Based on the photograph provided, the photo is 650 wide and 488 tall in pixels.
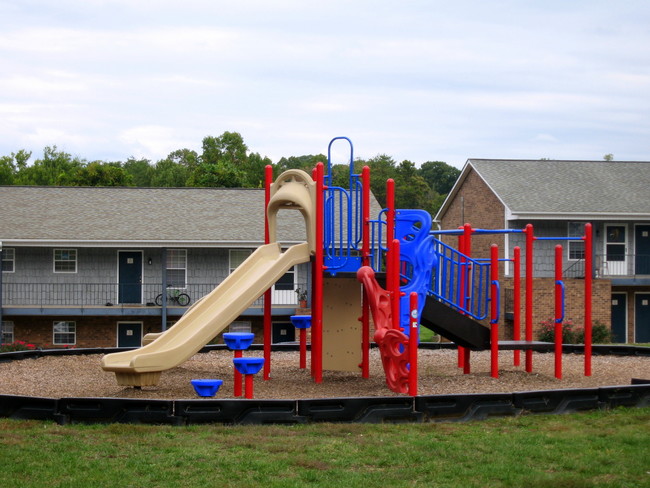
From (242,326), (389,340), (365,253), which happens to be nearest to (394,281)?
(389,340)

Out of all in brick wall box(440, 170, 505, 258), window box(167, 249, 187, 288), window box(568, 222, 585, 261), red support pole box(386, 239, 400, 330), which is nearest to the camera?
red support pole box(386, 239, 400, 330)

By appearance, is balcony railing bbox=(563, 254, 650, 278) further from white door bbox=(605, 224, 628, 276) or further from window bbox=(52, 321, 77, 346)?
window bbox=(52, 321, 77, 346)

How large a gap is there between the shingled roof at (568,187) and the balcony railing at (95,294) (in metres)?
8.72

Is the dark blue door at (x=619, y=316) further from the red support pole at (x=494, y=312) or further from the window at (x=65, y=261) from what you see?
the window at (x=65, y=261)

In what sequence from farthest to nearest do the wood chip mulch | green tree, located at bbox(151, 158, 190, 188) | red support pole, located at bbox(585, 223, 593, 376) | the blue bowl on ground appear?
green tree, located at bbox(151, 158, 190, 188), red support pole, located at bbox(585, 223, 593, 376), the wood chip mulch, the blue bowl on ground

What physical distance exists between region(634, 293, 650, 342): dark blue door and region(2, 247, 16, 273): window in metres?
21.8

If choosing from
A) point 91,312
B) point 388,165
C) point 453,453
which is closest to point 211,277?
point 91,312

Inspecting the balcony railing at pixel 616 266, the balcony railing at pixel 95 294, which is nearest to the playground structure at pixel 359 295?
the balcony railing at pixel 95 294

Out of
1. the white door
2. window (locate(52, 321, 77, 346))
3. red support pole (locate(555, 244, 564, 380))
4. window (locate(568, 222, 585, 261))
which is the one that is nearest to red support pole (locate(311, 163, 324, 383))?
red support pole (locate(555, 244, 564, 380))

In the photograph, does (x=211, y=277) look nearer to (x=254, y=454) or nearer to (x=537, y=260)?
(x=537, y=260)

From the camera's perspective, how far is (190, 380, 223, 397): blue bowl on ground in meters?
12.0

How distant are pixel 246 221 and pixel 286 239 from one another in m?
2.12

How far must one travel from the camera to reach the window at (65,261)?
29.7 meters

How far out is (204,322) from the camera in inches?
517
